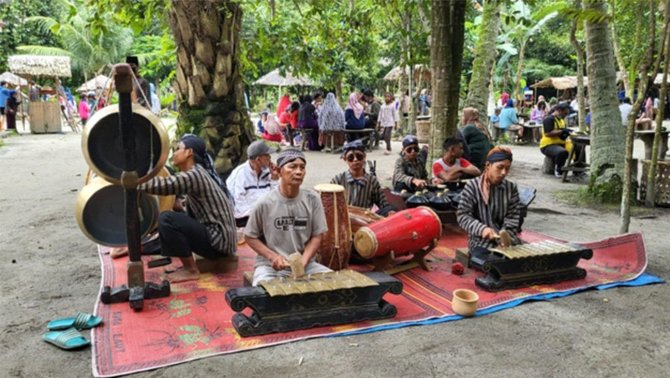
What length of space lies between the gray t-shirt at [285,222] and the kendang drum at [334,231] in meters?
0.41

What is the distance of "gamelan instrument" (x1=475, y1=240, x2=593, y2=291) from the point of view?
422 centimetres

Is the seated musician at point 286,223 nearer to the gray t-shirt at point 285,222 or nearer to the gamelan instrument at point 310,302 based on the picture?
the gray t-shirt at point 285,222

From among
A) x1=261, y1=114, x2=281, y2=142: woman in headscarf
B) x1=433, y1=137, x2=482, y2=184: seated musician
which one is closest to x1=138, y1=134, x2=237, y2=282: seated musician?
x1=433, y1=137, x2=482, y2=184: seated musician

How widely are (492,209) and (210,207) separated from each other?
2.35m

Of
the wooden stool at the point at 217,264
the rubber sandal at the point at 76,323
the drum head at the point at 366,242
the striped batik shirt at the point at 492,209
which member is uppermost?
the striped batik shirt at the point at 492,209

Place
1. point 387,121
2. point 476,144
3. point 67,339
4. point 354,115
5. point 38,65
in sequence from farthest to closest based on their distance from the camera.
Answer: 1. point 38,65
2. point 387,121
3. point 354,115
4. point 476,144
5. point 67,339

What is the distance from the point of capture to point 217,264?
4668mm

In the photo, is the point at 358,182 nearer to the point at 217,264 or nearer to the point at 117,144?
the point at 217,264

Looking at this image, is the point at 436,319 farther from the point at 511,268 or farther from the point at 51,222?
the point at 51,222

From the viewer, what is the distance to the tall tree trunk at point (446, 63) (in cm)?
692

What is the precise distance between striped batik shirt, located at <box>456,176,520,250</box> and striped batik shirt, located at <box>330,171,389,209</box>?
1.00 m

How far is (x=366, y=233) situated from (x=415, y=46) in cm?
493

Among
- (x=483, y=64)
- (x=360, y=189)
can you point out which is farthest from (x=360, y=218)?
(x=483, y=64)

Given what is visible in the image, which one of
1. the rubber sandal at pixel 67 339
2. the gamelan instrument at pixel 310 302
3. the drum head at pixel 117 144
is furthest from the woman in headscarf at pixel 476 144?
the rubber sandal at pixel 67 339
